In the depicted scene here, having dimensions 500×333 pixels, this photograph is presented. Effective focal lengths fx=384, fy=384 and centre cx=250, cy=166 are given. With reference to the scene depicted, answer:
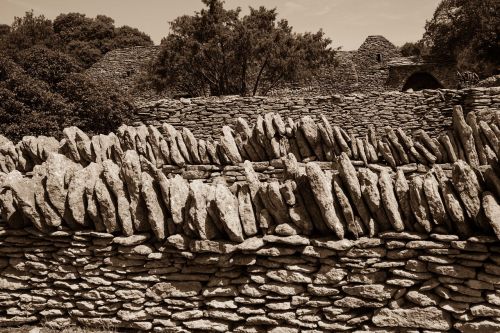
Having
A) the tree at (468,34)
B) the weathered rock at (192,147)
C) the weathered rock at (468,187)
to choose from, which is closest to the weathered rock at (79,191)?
the weathered rock at (192,147)

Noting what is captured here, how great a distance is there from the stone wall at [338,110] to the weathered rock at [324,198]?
11.4 m

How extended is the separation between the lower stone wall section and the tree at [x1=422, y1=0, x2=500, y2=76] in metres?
27.6

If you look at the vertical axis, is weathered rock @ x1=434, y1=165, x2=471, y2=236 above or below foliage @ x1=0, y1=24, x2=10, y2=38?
below

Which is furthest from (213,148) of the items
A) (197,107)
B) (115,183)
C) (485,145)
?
(197,107)

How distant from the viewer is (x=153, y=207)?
15.5ft

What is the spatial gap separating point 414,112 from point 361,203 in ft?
40.8

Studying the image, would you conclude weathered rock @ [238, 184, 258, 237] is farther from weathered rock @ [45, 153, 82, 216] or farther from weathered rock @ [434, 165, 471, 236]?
weathered rock @ [45, 153, 82, 216]

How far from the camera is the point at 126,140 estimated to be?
934 cm

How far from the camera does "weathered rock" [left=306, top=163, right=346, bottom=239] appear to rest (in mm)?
4258

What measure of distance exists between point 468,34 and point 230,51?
707 inches

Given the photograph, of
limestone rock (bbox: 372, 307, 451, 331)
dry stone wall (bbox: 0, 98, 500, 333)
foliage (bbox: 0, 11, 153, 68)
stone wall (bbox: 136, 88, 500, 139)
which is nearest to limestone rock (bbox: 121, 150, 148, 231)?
dry stone wall (bbox: 0, 98, 500, 333)

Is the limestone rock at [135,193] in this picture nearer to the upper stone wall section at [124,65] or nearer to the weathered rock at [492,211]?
the weathered rock at [492,211]

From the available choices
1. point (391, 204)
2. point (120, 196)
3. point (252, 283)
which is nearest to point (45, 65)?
point (120, 196)

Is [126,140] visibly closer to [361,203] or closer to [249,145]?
[249,145]
